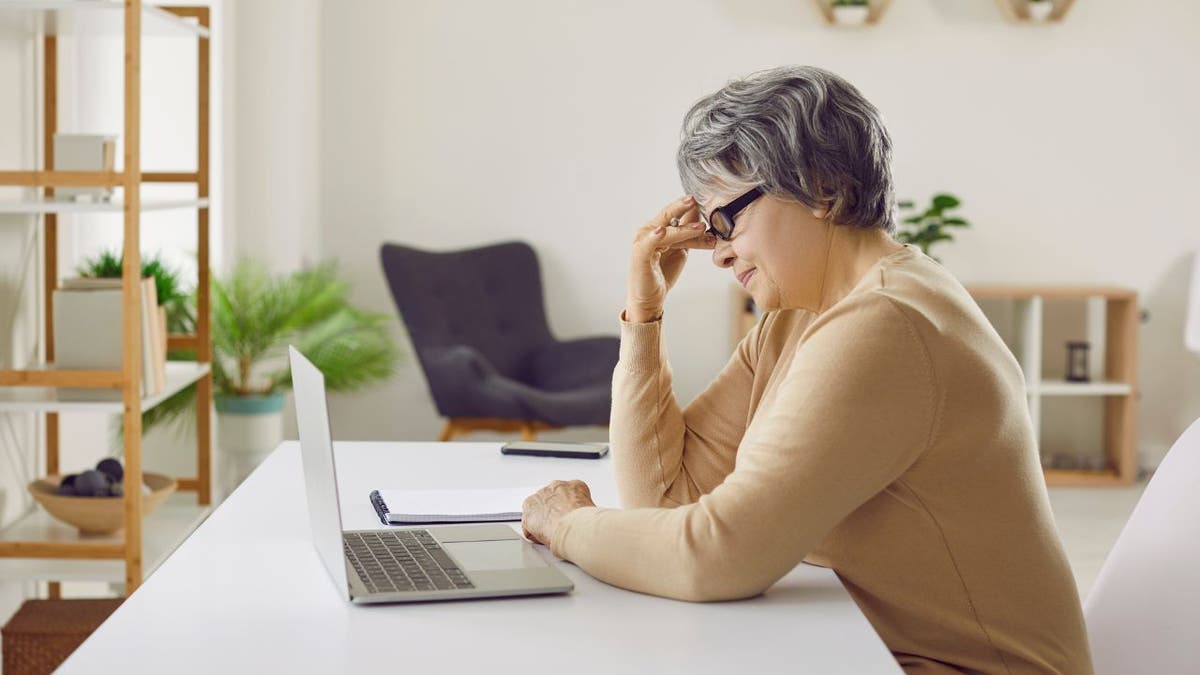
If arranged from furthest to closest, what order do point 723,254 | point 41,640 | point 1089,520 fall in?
point 1089,520, point 41,640, point 723,254

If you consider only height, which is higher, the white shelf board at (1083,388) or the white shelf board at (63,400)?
the white shelf board at (63,400)

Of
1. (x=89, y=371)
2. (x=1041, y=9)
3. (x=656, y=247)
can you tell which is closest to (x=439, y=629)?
(x=656, y=247)

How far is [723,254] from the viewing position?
1679 millimetres

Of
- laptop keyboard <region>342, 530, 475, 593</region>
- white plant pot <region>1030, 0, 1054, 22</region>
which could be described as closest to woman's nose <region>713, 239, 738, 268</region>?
laptop keyboard <region>342, 530, 475, 593</region>

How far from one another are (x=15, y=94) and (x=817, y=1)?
299cm

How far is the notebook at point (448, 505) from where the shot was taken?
1689 millimetres


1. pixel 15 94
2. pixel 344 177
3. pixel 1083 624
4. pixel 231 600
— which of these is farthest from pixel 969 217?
pixel 231 600

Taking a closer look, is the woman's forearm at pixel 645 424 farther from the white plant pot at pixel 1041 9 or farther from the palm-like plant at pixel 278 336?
the white plant pot at pixel 1041 9

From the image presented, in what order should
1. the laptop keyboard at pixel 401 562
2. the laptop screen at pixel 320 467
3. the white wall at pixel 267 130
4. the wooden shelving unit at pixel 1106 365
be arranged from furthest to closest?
the wooden shelving unit at pixel 1106 365
the white wall at pixel 267 130
the laptop keyboard at pixel 401 562
the laptop screen at pixel 320 467

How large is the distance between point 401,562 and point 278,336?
2795mm

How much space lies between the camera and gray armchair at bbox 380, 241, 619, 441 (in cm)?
450

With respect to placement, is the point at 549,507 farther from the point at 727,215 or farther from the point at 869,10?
the point at 869,10

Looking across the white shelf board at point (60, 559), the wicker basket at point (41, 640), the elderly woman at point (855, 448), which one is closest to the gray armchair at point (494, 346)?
the white shelf board at point (60, 559)

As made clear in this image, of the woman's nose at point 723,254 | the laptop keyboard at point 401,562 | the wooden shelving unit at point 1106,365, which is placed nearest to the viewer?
the laptop keyboard at point 401,562
